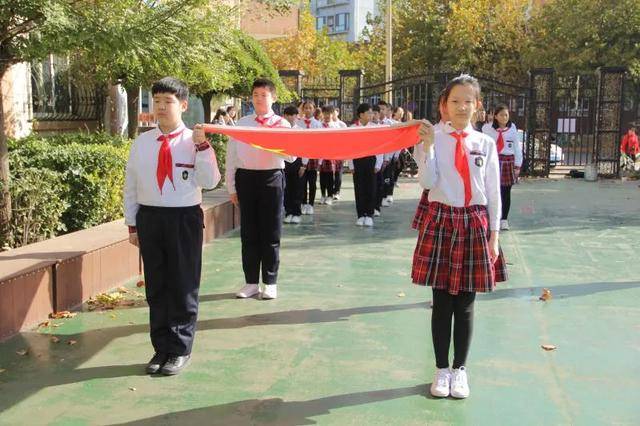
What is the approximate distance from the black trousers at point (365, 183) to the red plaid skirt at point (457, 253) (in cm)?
561

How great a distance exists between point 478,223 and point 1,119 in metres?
4.33

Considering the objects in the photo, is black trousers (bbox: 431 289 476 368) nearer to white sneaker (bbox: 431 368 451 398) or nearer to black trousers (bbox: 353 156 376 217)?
white sneaker (bbox: 431 368 451 398)

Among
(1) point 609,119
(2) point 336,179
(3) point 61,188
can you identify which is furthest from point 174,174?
(1) point 609,119

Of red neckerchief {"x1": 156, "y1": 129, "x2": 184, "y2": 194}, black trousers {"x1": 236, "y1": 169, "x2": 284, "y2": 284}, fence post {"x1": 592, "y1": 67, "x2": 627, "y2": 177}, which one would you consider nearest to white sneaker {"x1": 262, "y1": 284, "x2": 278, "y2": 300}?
black trousers {"x1": 236, "y1": 169, "x2": 284, "y2": 284}

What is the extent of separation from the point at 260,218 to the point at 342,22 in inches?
2474

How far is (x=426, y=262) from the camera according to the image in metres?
3.54

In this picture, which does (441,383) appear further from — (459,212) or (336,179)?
(336,179)

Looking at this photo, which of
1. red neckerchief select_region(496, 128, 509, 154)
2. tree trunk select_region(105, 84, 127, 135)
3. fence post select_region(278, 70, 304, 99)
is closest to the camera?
red neckerchief select_region(496, 128, 509, 154)

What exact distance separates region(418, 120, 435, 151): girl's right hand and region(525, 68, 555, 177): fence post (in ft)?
47.3

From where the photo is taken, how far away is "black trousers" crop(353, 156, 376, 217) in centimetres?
916

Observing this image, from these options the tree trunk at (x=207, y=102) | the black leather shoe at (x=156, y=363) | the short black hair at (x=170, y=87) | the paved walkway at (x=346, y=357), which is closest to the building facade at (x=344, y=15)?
the tree trunk at (x=207, y=102)

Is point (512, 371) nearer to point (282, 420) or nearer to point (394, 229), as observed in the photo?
point (282, 420)

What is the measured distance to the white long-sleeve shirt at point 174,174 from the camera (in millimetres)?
3867

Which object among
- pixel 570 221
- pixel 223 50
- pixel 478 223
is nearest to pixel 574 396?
pixel 478 223
